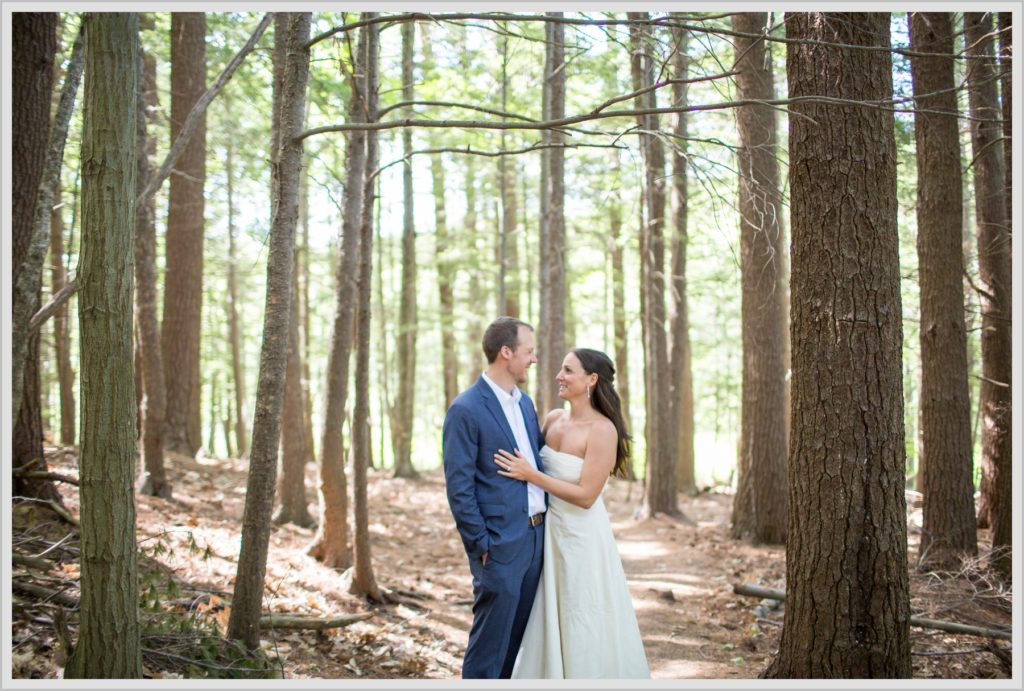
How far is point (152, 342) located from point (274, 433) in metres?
5.06

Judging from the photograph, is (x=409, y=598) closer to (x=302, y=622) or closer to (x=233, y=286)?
(x=302, y=622)

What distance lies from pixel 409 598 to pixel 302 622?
202 cm

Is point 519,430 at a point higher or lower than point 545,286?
lower

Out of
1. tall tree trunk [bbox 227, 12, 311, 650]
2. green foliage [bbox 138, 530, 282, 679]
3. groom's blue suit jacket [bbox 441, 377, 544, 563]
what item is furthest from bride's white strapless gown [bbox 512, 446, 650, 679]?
tall tree trunk [bbox 227, 12, 311, 650]

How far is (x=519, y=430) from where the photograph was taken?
4.77m

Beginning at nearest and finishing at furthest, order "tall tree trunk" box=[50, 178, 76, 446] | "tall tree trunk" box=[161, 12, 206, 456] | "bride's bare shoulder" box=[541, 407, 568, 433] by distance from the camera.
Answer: "bride's bare shoulder" box=[541, 407, 568, 433]
"tall tree trunk" box=[50, 178, 76, 446]
"tall tree trunk" box=[161, 12, 206, 456]

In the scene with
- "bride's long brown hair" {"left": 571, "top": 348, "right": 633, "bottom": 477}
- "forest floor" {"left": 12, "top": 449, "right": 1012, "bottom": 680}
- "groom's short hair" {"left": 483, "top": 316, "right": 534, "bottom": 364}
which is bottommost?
"forest floor" {"left": 12, "top": 449, "right": 1012, "bottom": 680}

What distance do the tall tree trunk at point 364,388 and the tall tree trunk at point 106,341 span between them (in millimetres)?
3881

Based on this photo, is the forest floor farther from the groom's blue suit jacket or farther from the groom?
the groom's blue suit jacket

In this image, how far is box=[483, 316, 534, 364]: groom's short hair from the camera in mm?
4699

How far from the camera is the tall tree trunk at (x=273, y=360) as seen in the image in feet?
18.1

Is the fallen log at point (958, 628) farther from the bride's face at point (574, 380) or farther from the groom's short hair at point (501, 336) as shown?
the groom's short hair at point (501, 336)

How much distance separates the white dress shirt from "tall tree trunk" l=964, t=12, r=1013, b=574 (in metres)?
5.34

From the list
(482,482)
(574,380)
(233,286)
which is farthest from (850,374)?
(233,286)
